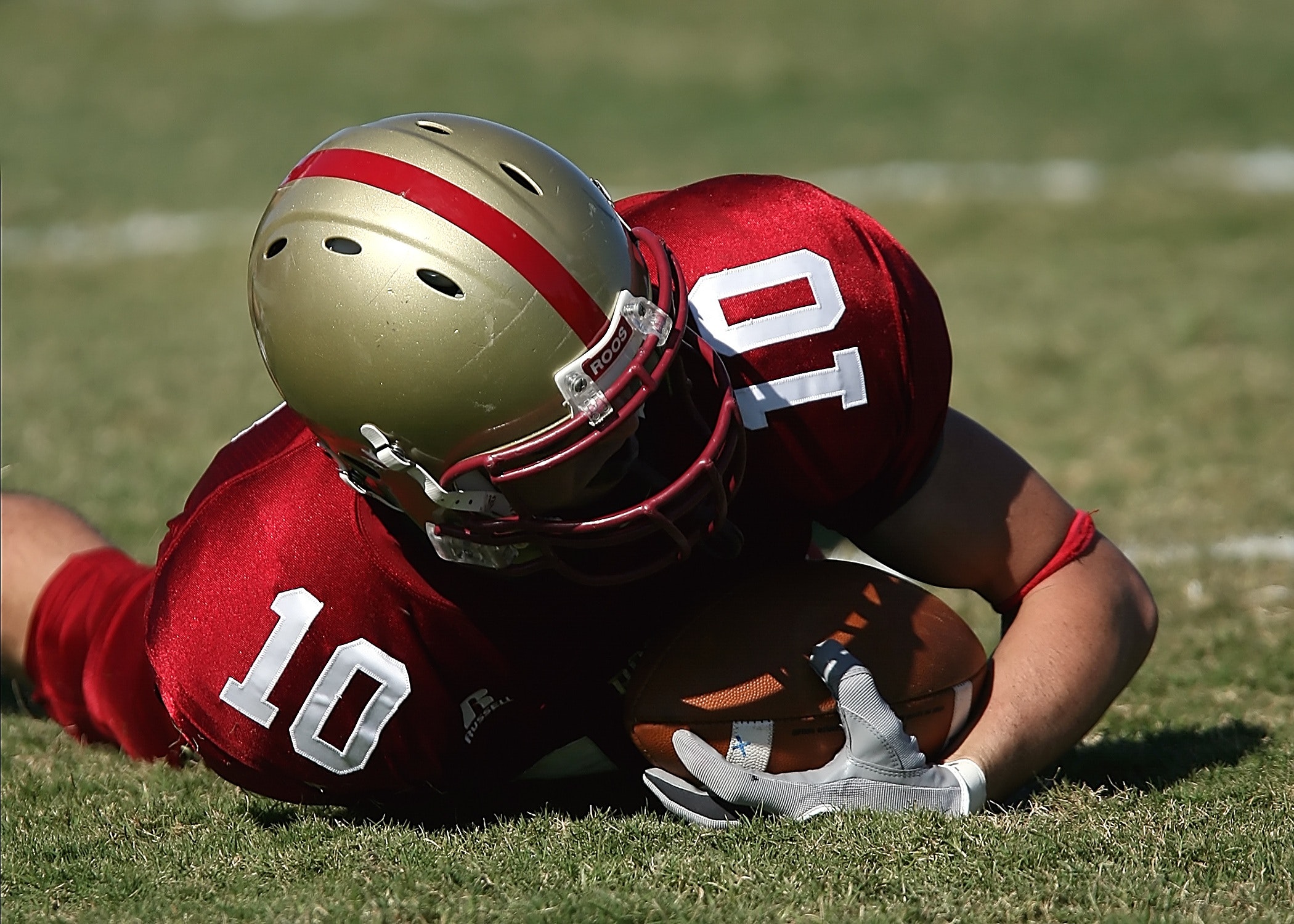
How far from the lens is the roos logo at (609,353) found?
2107 millimetres

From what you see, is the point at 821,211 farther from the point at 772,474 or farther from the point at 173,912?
the point at 173,912

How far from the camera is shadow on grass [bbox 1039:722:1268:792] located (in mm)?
2592

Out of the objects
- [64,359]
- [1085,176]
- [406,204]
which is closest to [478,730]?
[406,204]

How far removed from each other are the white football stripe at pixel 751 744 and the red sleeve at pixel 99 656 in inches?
43.3

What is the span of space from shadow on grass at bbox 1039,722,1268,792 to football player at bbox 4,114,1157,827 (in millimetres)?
172

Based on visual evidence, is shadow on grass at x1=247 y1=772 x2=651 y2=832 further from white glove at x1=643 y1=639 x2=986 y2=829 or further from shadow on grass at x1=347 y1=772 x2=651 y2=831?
white glove at x1=643 y1=639 x2=986 y2=829

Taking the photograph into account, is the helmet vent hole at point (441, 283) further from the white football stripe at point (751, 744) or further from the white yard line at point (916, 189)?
the white yard line at point (916, 189)

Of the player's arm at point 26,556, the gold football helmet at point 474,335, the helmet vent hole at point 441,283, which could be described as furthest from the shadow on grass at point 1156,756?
the player's arm at point 26,556

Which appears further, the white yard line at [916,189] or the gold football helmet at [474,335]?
the white yard line at [916,189]

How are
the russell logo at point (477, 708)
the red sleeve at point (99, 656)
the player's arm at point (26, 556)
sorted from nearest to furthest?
the russell logo at point (477, 708) < the red sleeve at point (99, 656) < the player's arm at point (26, 556)

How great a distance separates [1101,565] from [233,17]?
14016 millimetres

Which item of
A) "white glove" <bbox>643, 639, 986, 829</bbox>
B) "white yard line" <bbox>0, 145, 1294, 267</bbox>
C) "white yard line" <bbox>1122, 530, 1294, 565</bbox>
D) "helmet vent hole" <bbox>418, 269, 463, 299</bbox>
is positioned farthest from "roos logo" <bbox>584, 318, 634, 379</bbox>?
"white yard line" <bbox>0, 145, 1294, 267</bbox>

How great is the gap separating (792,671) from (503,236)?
83cm

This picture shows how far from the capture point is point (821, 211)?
2.51m
